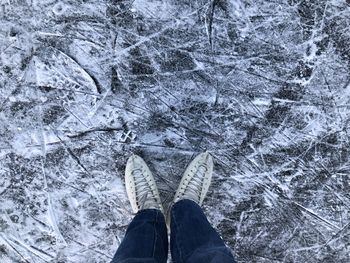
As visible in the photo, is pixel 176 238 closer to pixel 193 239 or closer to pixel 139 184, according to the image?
pixel 193 239

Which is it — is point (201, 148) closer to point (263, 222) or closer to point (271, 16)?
point (263, 222)

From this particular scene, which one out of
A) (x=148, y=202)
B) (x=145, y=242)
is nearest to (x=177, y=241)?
(x=145, y=242)

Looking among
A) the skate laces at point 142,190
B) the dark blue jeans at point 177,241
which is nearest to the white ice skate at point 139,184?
the skate laces at point 142,190

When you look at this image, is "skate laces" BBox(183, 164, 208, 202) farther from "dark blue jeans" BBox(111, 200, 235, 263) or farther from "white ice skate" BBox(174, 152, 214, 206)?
"dark blue jeans" BBox(111, 200, 235, 263)

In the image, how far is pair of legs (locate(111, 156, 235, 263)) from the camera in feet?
5.74

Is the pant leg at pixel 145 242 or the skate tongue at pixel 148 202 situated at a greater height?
the pant leg at pixel 145 242

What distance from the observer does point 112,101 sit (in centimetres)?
222

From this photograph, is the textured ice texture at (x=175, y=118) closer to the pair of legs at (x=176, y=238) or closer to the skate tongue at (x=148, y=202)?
the skate tongue at (x=148, y=202)

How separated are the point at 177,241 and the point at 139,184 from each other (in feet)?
1.52

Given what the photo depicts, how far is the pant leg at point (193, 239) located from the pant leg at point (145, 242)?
0.21 feet

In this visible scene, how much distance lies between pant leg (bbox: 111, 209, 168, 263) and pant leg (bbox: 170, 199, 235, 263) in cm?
6

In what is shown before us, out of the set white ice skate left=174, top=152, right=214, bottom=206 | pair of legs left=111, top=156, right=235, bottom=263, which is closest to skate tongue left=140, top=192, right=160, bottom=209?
pair of legs left=111, top=156, right=235, bottom=263

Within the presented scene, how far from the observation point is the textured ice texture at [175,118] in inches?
85.7

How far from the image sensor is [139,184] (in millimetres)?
2188
